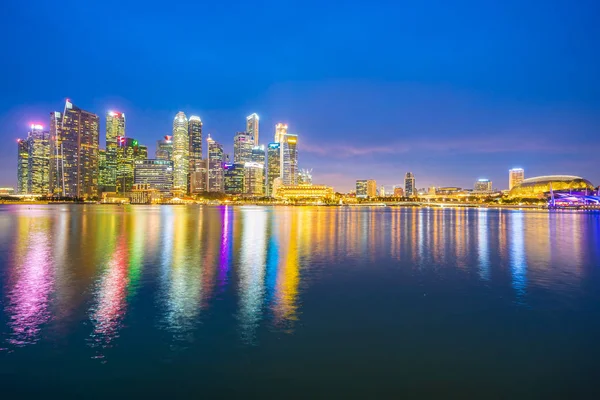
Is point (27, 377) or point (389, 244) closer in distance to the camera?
point (27, 377)

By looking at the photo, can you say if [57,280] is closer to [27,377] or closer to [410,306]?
[27,377]

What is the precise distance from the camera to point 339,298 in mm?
14914

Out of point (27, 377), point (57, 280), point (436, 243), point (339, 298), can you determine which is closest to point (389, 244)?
point (436, 243)

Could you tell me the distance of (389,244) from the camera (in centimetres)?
3284

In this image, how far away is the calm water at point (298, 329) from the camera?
325 inches

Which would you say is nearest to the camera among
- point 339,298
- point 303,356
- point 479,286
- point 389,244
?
point 303,356

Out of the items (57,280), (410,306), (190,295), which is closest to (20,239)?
(57,280)

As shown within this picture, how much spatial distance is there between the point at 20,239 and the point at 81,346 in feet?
99.0

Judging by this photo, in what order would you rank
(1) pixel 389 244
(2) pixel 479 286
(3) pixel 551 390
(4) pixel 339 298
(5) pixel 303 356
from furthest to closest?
(1) pixel 389 244 < (2) pixel 479 286 < (4) pixel 339 298 < (5) pixel 303 356 < (3) pixel 551 390

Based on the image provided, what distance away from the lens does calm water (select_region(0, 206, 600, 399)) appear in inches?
325

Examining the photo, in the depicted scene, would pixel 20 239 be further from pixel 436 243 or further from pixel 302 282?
pixel 436 243

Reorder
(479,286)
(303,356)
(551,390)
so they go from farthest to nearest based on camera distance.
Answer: (479,286) < (303,356) < (551,390)

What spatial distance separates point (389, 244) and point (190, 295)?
2109 centimetres

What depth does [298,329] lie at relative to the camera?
1134cm
